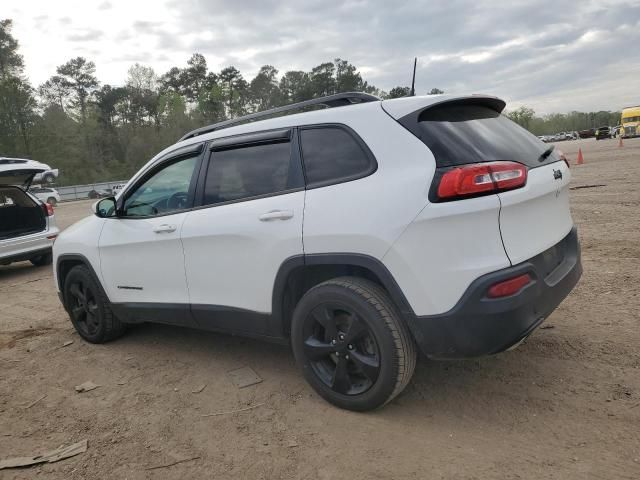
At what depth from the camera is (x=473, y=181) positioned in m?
2.42

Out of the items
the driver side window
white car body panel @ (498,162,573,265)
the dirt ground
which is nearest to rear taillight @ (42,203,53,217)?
the dirt ground

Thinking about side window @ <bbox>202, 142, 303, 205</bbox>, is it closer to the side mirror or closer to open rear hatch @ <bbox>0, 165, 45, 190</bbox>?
the side mirror

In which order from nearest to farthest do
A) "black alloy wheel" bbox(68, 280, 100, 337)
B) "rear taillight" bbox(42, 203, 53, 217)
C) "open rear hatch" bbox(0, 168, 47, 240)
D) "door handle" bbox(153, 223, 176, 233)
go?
"door handle" bbox(153, 223, 176, 233), "black alloy wheel" bbox(68, 280, 100, 337), "open rear hatch" bbox(0, 168, 47, 240), "rear taillight" bbox(42, 203, 53, 217)

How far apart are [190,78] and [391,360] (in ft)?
259

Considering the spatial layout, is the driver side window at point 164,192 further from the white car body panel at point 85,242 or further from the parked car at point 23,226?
the parked car at point 23,226

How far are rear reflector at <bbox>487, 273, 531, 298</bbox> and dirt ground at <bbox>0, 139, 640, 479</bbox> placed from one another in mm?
783

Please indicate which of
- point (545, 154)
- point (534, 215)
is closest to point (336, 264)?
point (534, 215)

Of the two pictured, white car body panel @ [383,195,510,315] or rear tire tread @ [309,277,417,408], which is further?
rear tire tread @ [309,277,417,408]

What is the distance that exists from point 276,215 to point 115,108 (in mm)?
78526

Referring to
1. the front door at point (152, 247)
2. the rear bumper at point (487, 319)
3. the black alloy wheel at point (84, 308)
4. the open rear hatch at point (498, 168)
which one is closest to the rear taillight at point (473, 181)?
the open rear hatch at point (498, 168)

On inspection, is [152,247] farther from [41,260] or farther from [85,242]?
[41,260]

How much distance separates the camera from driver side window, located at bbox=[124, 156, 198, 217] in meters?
3.71

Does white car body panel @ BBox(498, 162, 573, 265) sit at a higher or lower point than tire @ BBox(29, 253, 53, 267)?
Answer: higher

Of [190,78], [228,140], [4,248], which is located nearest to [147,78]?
[190,78]
